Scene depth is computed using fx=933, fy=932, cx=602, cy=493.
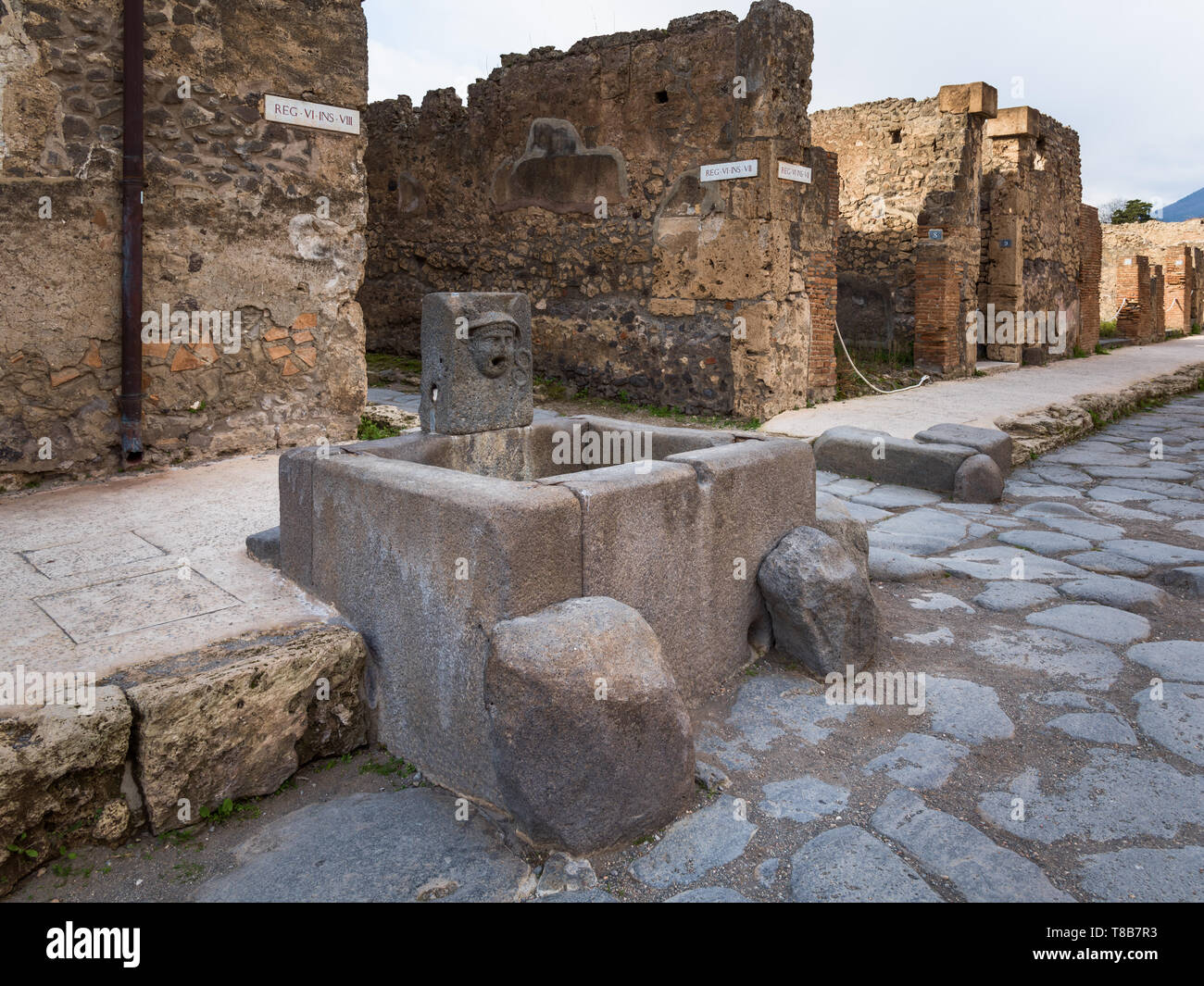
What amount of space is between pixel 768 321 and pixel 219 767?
6.41 metres

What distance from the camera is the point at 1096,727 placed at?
291cm

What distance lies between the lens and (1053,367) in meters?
13.5

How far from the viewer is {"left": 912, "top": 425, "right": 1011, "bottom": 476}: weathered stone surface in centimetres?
636

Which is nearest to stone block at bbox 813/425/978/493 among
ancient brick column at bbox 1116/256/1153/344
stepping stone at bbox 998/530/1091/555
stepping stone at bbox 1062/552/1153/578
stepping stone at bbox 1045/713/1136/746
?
stepping stone at bbox 998/530/1091/555

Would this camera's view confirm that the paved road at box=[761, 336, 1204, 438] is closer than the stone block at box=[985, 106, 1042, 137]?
Yes

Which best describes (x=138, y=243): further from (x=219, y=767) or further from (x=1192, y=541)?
(x=1192, y=541)

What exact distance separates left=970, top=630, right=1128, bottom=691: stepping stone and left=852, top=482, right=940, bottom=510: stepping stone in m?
2.13

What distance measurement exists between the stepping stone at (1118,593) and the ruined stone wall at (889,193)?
8.78 metres

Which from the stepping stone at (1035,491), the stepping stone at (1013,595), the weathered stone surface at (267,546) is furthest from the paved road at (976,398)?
the weathered stone surface at (267,546)

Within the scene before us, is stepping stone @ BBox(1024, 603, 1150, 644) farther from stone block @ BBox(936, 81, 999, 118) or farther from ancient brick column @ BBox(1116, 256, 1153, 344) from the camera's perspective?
ancient brick column @ BBox(1116, 256, 1153, 344)

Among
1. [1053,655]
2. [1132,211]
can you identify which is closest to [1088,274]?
[1053,655]

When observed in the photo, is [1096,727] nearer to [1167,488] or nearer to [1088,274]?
[1167,488]

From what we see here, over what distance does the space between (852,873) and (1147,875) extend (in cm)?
67

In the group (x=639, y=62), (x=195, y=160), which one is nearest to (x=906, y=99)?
(x=639, y=62)
